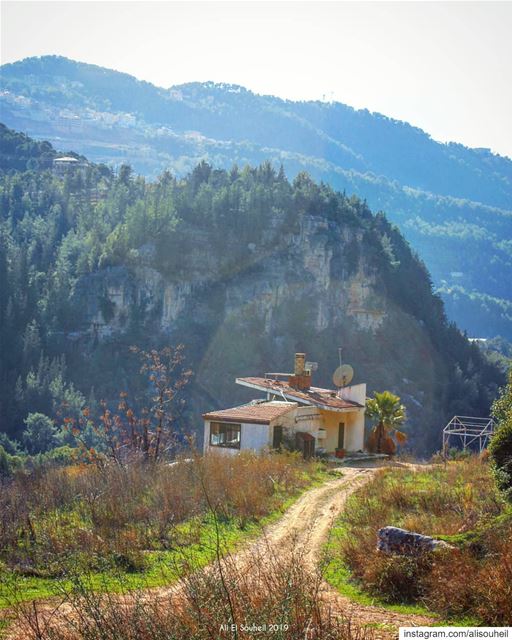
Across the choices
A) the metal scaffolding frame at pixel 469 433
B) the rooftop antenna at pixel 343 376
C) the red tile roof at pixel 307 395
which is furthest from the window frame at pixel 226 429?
the rooftop antenna at pixel 343 376

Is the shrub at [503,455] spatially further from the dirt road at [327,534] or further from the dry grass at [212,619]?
the dry grass at [212,619]

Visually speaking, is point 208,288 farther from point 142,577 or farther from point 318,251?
point 142,577

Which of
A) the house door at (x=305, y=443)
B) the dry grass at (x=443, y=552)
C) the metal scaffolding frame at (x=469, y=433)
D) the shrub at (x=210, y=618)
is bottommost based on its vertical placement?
the metal scaffolding frame at (x=469, y=433)

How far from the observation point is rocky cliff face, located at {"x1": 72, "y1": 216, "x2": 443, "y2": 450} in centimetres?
9431

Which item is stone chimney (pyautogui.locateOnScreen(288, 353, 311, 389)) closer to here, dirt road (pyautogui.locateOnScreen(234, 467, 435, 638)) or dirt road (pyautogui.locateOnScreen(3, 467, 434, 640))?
dirt road (pyautogui.locateOnScreen(234, 467, 435, 638))

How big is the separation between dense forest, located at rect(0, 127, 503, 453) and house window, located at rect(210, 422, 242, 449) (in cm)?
5869

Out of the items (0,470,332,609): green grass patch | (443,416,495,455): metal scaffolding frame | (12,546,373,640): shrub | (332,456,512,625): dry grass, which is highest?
(12,546,373,640): shrub

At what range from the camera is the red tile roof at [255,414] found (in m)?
26.7

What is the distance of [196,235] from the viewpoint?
98.9 meters

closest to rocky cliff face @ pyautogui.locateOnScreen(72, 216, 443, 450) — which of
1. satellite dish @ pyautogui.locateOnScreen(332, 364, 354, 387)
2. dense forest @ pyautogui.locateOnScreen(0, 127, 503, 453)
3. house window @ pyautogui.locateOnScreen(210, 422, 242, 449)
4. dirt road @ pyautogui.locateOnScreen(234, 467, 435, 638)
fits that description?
dense forest @ pyautogui.locateOnScreen(0, 127, 503, 453)

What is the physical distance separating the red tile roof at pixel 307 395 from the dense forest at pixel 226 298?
5353 cm

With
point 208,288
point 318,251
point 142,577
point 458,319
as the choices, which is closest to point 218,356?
point 208,288

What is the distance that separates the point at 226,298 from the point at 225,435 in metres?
70.0

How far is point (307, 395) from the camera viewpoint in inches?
1231
